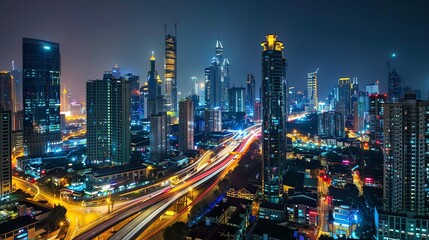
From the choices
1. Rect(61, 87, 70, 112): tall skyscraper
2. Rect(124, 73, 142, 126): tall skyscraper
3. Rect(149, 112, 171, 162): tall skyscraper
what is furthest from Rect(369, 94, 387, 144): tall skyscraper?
Rect(61, 87, 70, 112): tall skyscraper

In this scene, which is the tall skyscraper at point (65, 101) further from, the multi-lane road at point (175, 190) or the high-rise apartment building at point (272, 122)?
the high-rise apartment building at point (272, 122)

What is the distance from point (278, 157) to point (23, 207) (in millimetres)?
14507

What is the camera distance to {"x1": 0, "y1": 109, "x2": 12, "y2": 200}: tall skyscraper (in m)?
17.0

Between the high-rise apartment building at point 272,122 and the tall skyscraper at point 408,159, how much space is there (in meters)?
6.05

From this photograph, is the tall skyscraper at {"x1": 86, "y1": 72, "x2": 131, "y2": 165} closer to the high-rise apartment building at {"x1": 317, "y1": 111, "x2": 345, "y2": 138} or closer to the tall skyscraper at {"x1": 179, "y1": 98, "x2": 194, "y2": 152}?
the tall skyscraper at {"x1": 179, "y1": 98, "x2": 194, "y2": 152}

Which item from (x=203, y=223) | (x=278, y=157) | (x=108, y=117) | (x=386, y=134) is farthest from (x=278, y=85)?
(x=108, y=117)

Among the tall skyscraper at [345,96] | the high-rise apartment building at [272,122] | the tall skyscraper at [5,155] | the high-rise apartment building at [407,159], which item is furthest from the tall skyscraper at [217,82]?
the high-rise apartment building at [407,159]

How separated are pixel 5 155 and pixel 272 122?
650 inches

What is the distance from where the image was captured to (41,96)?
30.5 m

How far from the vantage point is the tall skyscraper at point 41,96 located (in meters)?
29.3

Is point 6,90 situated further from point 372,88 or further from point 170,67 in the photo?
point 372,88

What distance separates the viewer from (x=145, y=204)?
14.6m

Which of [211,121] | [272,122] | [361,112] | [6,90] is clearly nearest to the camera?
[272,122]

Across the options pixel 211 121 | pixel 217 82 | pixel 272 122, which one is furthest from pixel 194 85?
pixel 272 122
